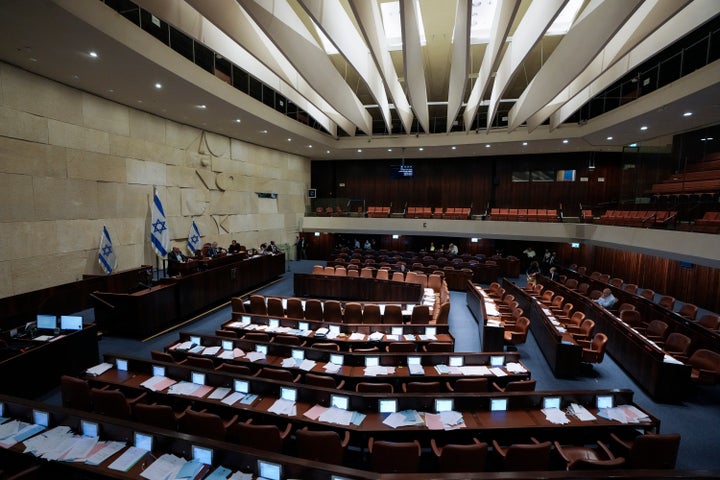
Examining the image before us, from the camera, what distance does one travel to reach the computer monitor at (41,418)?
371 centimetres

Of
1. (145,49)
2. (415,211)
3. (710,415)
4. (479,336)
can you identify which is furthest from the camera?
(415,211)

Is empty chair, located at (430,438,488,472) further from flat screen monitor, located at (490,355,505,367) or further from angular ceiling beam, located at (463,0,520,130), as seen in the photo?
angular ceiling beam, located at (463,0,520,130)

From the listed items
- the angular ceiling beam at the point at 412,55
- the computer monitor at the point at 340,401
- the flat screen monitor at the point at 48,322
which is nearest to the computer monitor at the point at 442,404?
the computer monitor at the point at 340,401

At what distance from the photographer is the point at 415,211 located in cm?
2122

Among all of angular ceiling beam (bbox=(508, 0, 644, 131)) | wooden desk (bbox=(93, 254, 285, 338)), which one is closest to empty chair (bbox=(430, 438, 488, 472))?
angular ceiling beam (bbox=(508, 0, 644, 131))

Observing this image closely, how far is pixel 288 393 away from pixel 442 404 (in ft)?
6.71

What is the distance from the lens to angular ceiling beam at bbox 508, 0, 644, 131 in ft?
16.8

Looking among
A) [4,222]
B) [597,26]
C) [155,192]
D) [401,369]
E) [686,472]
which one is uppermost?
[597,26]

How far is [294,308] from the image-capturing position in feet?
28.4

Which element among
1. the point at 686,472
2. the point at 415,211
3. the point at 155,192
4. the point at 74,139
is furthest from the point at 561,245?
the point at 74,139

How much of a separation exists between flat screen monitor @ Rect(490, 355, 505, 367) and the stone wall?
11.1 metres

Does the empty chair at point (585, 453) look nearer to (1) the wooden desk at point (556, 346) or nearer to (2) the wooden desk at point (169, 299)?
(1) the wooden desk at point (556, 346)

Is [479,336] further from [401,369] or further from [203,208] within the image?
[203,208]

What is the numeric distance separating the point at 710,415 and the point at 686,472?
419 cm
